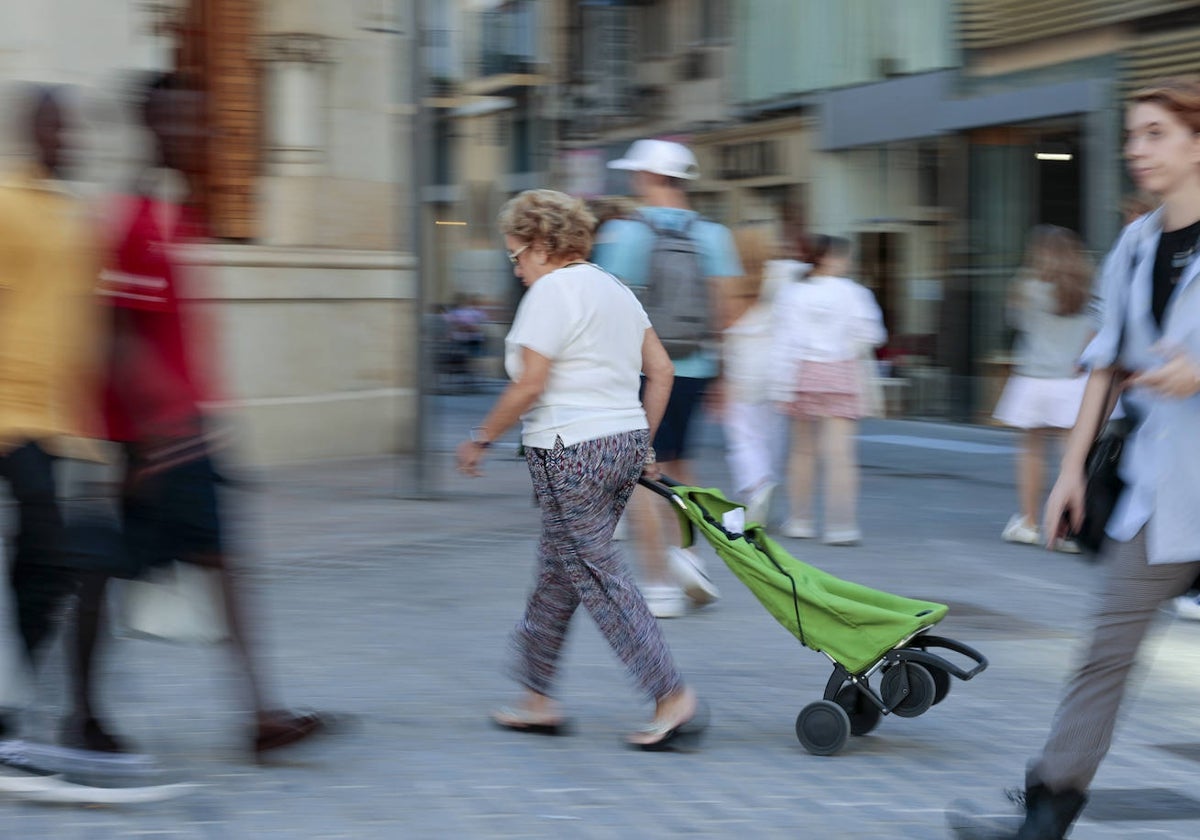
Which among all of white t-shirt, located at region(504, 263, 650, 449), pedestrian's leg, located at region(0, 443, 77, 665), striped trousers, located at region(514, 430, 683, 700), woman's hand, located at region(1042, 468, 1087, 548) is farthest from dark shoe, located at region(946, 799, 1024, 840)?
pedestrian's leg, located at region(0, 443, 77, 665)

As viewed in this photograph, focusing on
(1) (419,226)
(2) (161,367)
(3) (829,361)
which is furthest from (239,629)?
(1) (419,226)

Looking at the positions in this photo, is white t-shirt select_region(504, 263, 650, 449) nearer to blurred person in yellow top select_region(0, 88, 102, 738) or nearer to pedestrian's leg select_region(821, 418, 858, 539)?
blurred person in yellow top select_region(0, 88, 102, 738)

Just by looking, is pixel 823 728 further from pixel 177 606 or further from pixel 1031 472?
pixel 1031 472

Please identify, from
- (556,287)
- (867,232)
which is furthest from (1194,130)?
(867,232)

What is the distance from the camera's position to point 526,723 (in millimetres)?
5344

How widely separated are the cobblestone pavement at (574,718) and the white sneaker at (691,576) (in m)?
0.10

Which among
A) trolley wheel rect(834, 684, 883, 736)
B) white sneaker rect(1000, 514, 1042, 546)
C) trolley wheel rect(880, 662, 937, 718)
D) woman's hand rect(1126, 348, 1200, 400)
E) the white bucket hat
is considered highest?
the white bucket hat

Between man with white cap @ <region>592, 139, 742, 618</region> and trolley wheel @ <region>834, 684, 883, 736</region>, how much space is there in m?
1.96

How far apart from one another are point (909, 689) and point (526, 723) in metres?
1.17

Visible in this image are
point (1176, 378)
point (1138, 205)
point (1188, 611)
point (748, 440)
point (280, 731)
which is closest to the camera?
point (1176, 378)

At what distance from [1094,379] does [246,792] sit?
242cm

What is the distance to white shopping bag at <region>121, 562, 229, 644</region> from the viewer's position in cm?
468

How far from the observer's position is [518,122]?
115 ft

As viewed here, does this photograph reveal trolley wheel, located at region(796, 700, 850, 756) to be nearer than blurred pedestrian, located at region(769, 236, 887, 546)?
Yes
